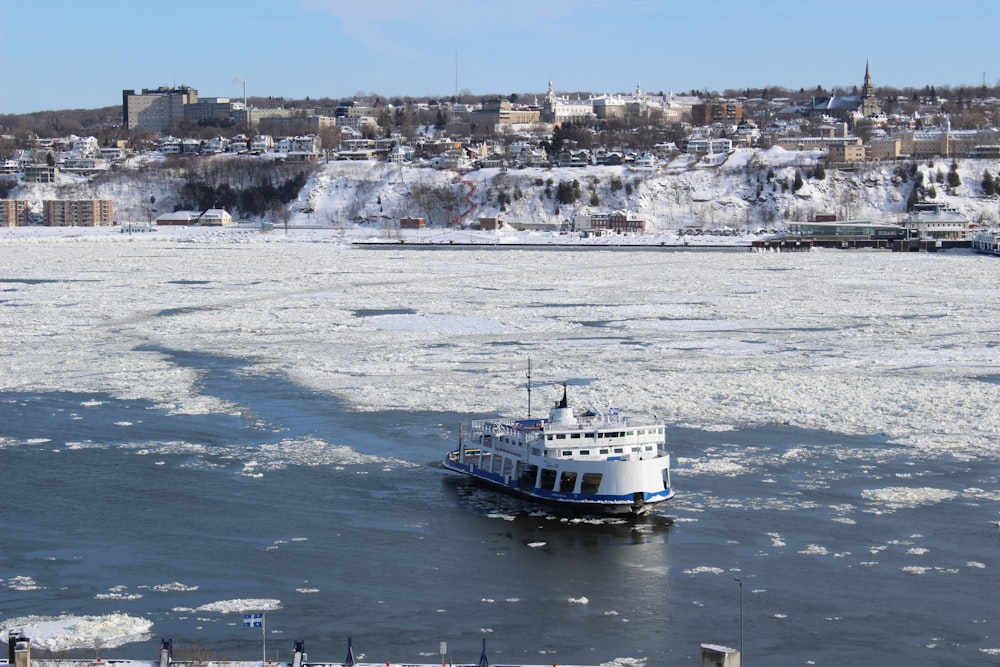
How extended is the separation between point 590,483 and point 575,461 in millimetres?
391

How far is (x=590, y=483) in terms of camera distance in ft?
69.6

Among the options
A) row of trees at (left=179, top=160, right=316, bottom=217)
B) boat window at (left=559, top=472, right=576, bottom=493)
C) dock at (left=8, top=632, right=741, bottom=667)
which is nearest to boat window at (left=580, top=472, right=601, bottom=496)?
boat window at (left=559, top=472, right=576, bottom=493)

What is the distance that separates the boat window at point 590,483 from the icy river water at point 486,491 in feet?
1.80

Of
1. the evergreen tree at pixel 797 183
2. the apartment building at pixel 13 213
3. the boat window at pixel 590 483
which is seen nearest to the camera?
the boat window at pixel 590 483

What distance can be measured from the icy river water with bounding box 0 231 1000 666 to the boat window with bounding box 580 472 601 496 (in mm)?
550

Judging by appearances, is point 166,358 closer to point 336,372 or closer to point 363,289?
point 336,372

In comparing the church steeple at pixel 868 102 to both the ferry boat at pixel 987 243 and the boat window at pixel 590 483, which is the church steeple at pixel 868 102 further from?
the boat window at pixel 590 483

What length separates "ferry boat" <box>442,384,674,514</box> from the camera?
68.9ft

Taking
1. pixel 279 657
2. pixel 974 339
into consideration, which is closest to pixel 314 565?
pixel 279 657

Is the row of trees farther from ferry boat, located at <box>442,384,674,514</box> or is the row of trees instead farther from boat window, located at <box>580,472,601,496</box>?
boat window, located at <box>580,472,601,496</box>

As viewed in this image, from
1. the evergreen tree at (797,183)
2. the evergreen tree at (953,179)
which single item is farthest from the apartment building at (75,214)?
the evergreen tree at (953,179)

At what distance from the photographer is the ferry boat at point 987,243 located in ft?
260

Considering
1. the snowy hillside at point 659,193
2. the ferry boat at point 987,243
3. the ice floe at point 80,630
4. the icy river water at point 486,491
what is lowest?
the ice floe at point 80,630

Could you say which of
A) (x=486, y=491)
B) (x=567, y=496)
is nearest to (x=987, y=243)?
(x=486, y=491)
